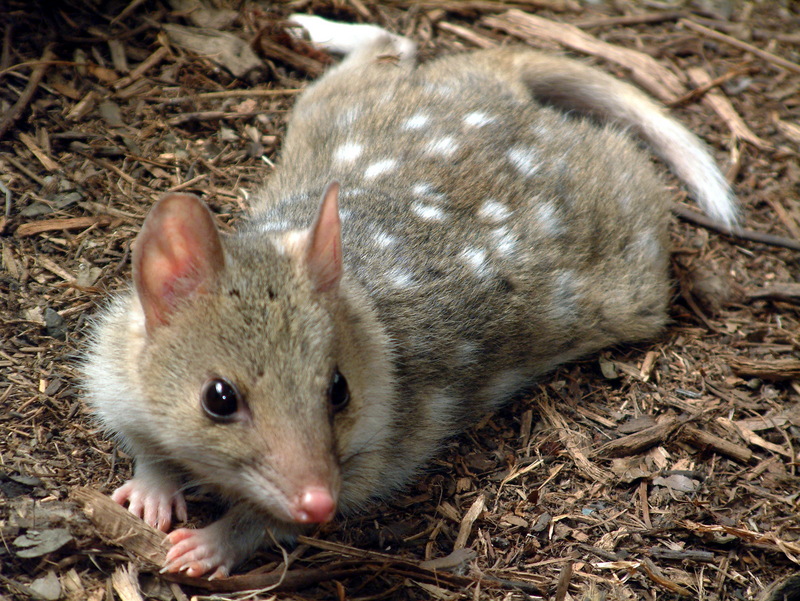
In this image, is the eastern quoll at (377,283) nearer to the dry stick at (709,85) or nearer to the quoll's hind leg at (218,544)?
the quoll's hind leg at (218,544)

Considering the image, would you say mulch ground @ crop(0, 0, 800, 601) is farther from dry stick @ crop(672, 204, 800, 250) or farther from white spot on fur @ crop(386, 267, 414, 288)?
white spot on fur @ crop(386, 267, 414, 288)

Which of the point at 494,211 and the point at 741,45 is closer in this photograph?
the point at 494,211

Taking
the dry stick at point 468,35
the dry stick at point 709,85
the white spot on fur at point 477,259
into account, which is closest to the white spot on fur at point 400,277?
the white spot on fur at point 477,259

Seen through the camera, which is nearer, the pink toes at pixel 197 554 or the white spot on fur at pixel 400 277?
the pink toes at pixel 197 554

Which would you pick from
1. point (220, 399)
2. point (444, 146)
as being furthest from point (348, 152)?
point (220, 399)

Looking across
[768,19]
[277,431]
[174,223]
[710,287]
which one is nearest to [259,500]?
[277,431]

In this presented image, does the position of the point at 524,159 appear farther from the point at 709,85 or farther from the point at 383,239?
the point at 709,85
